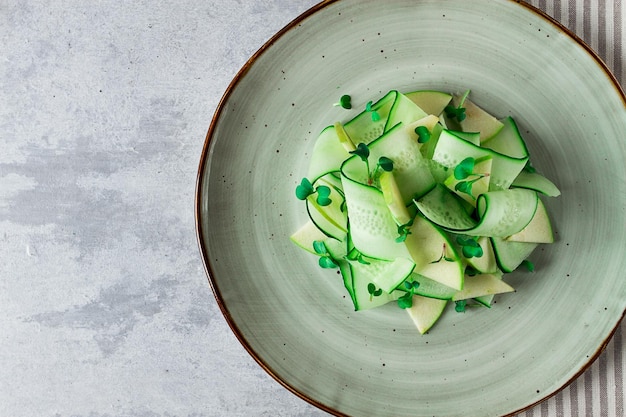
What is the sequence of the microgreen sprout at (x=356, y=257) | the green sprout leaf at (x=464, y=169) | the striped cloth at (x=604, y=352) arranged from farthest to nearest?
the striped cloth at (x=604, y=352) < the microgreen sprout at (x=356, y=257) < the green sprout leaf at (x=464, y=169)

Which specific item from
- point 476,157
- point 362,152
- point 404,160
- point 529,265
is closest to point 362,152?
point 362,152

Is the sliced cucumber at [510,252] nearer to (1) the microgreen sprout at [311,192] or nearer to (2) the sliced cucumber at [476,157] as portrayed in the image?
(2) the sliced cucumber at [476,157]

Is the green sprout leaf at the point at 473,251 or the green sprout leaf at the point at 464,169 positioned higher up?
the green sprout leaf at the point at 464,169

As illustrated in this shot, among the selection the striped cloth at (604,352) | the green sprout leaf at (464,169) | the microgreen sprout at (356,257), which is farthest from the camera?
the striped cloth at (604,352)

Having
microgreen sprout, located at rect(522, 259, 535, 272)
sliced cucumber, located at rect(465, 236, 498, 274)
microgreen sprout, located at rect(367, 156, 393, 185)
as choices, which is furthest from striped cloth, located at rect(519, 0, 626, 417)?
microgreen sprout, located at rect(367, 156, 393, 185)

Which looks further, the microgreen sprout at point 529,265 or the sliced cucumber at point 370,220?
the microgreen sprout at point 529,265

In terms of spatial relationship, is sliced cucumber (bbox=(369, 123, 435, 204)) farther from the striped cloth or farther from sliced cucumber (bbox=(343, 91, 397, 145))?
the striped cloth

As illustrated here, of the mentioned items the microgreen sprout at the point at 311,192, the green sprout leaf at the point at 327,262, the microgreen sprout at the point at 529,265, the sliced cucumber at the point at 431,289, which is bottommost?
the sliced cucumber at the point at 431,289

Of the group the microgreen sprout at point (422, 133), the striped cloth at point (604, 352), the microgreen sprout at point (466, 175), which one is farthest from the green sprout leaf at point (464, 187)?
the striped cloth at point (604, 352)

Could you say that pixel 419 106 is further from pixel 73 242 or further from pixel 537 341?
pixel 73 242
